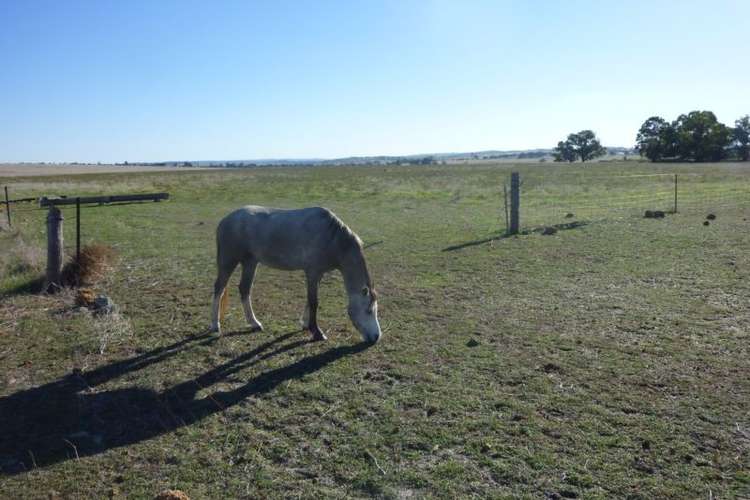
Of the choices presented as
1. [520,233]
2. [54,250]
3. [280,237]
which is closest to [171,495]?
[280,237]

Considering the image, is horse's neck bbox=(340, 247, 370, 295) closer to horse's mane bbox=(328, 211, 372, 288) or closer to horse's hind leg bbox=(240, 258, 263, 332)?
horse's mane bbox=(328, 211, 372, 288)

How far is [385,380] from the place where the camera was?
5918mm

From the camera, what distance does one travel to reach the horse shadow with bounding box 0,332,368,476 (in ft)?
15.2

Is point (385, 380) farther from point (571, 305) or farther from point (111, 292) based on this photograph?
point (111, 292)

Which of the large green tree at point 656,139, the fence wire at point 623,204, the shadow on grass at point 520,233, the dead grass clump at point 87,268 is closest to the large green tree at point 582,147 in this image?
the large green tree at point 656,139

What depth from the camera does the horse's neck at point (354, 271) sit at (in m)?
7.11

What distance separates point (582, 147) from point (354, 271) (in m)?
129

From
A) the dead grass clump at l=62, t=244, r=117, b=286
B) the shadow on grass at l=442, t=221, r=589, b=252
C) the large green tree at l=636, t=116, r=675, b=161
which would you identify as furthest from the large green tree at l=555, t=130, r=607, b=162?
the dead grass clump at l=62, t=244, r=117, b=286

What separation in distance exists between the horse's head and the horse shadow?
0.35 metres

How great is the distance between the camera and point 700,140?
8406cm

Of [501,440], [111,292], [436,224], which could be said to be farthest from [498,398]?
[436,224]

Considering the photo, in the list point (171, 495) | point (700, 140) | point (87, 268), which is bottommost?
point (171, 495)

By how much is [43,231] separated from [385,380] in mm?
16856

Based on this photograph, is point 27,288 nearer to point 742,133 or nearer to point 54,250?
point 54,250
